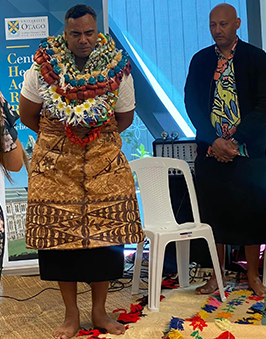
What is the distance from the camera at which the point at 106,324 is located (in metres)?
2.40

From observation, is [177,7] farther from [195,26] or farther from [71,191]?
[71,191]

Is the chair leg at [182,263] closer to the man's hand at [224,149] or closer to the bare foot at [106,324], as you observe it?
the man's hand at [224,149]

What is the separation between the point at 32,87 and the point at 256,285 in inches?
70.9

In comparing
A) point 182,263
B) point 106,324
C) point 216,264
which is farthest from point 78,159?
point 182,263

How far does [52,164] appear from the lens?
2283 millimetres

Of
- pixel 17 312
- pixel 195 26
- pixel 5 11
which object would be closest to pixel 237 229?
pixel 17 312

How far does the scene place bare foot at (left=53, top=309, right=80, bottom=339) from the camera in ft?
7.75

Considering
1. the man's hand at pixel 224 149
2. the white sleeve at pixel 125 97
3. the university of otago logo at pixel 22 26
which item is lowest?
the man's hand at pixel 224 149

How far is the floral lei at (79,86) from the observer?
2.19 m

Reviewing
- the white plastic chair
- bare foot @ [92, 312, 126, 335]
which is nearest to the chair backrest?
the white plastic chair

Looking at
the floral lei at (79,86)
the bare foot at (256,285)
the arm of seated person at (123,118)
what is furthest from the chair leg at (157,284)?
the floral lei at (79,86)

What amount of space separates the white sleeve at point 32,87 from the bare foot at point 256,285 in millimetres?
1714

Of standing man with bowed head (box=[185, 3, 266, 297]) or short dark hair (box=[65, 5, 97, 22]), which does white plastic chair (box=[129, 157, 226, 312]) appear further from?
short dark hair (box=[65, 5, 97, 22])

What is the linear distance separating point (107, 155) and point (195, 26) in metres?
2.17
